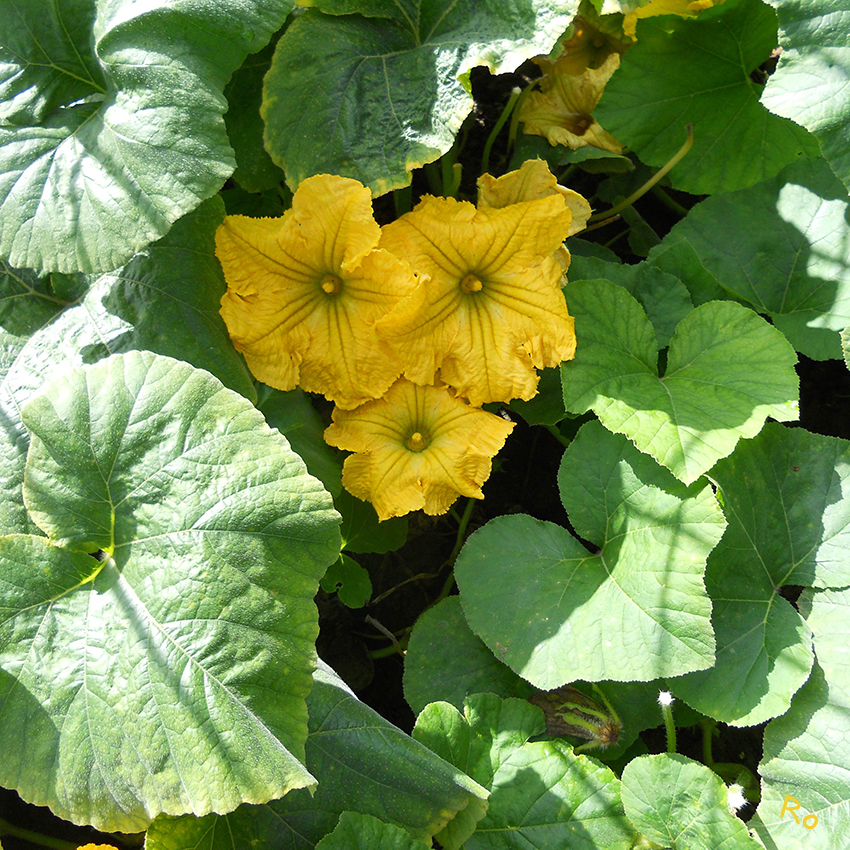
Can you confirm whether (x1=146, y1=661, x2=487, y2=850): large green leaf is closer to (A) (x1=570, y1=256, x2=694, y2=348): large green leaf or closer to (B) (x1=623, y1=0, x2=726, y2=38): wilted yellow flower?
(A) (x1=570, y1=256, x2=694, y2=348): large green leaf

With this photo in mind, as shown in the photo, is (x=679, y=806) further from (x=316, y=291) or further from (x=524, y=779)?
(x=316, y=291)

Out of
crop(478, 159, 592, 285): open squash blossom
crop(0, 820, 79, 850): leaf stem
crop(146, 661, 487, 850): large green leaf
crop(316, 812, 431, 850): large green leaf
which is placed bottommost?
crop(0, 820, 79, 850): leaf stem

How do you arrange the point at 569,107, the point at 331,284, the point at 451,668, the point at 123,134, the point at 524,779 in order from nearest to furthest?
the point at 123,134 → the point at 524,779 → the point at 331,284 → the point at 451,668 → the point at 569,107

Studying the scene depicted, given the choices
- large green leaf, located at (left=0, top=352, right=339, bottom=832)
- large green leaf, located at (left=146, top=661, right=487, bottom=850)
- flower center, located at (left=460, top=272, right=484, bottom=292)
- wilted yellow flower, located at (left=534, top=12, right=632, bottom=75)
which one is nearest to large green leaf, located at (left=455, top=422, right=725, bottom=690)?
large green leaf, located at (left=146, top=661, right=487, bottom=850)

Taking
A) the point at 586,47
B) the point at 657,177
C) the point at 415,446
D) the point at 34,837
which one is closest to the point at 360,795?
the point at 415,446

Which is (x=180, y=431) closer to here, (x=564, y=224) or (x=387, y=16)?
(x=564, y=224)

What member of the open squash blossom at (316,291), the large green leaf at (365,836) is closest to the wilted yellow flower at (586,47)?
the open squash blossom at (316,291)
